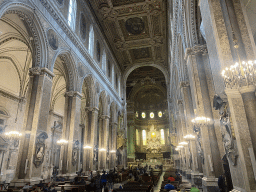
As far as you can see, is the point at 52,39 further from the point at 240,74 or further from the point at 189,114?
the point at 240,74

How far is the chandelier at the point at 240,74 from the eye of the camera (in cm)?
381

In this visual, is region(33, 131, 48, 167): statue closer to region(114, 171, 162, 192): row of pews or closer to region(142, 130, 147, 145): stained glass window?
region(114, 171, 162, 192): row of pews

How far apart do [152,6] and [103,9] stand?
4.63 m

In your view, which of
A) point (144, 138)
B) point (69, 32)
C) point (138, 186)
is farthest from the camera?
point (144, 138)

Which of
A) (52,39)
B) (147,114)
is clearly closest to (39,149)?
(52,39)

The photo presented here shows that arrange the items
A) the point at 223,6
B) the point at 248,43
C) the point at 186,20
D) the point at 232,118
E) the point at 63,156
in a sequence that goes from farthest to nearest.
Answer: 1. the point at 63,156
2. the point at 186,20
3. the point at 223,6
4. the point at 248,43
5. the point at 232,118

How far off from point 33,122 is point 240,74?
8082 mm

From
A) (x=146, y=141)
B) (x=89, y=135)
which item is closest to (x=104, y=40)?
(x=89, y=135)

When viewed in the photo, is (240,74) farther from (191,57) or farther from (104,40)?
(104,40)

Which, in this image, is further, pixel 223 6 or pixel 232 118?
pixel 223 6

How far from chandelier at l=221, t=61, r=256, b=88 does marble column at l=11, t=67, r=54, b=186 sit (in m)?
7.68

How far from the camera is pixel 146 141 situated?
35.8 meters

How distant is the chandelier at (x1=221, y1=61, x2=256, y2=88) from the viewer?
3.81 metres

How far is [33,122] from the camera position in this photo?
8.39 meters
